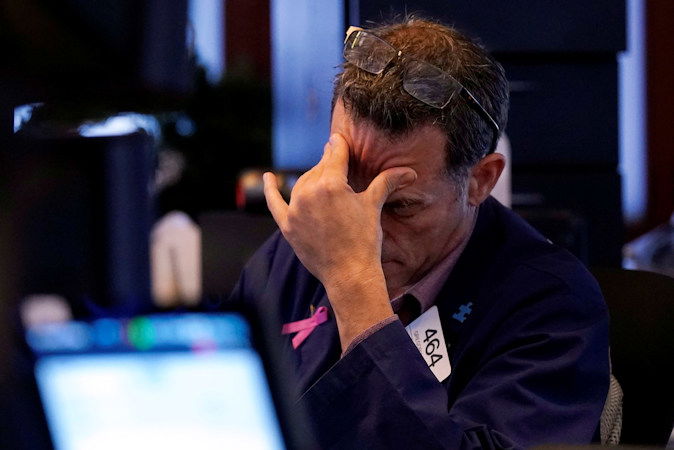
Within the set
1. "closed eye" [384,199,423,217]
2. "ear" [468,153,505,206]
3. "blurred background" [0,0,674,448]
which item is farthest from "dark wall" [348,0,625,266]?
"closed eye" [384,199,423,217]

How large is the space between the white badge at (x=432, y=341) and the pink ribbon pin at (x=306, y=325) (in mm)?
126

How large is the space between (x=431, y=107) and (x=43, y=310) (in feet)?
2.87

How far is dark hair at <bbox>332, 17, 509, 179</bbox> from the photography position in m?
1.25

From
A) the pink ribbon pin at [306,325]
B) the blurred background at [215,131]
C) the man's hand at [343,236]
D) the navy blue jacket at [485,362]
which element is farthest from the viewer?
the pink ribbon pin at [306,325]

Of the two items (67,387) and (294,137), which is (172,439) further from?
(294,137)

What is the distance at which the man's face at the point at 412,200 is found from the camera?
1258mm

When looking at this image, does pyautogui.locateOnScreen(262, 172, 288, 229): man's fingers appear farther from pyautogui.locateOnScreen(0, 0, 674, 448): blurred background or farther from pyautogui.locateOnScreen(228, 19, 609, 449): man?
pyautogui.locateOnScreen(0, 0, 674, 448): blurred background

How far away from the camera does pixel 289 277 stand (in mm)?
1439

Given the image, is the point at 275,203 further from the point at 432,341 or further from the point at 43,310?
the point at 43,310

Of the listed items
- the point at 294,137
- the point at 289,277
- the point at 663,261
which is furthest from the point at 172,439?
the point at 663,261

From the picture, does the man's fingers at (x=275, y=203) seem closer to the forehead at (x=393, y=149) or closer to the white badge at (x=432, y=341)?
the forehead at (x=393, y=149)

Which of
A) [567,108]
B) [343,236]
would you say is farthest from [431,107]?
[567,108]

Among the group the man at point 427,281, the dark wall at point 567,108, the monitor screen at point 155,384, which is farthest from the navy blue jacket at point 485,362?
the dark wall at point 567,108

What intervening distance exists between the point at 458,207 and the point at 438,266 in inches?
3.3
